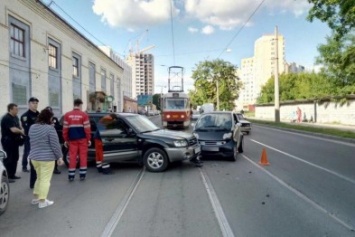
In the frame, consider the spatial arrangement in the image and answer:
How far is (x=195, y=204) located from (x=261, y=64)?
78467 millimetres

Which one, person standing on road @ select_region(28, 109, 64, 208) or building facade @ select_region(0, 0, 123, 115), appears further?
building facade @ select_region(0, 0, 123, 115)

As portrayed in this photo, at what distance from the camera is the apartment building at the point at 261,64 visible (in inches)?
1894

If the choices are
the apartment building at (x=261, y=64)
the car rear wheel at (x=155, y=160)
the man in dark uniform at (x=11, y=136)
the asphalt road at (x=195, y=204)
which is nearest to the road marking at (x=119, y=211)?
the asphalt road at (x=195, y=204)

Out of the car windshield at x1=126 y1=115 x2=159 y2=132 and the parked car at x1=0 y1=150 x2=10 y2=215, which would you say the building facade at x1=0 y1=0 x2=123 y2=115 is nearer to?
the car windshield at x1=126 y1=115 x2=159 y2=132

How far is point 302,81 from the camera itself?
7450 cm

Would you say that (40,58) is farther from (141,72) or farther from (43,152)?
(141,72)

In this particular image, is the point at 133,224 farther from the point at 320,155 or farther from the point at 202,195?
the point at 320,155

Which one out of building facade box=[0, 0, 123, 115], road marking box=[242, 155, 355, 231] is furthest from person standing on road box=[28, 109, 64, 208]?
building facade box=[0, 0, 123, 115]

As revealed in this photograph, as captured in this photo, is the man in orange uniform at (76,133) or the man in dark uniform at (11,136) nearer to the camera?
the man in orange uniform at (76,133)

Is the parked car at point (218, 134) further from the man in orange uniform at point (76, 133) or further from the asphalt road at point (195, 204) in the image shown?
the man in orange uniform at point (76, 133)

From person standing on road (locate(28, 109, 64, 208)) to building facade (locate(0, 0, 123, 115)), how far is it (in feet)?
42.6

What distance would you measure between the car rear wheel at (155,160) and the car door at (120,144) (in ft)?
1.25

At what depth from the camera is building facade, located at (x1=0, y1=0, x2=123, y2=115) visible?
18141mm

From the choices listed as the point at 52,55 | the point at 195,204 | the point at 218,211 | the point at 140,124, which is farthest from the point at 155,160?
the point at 52,55
